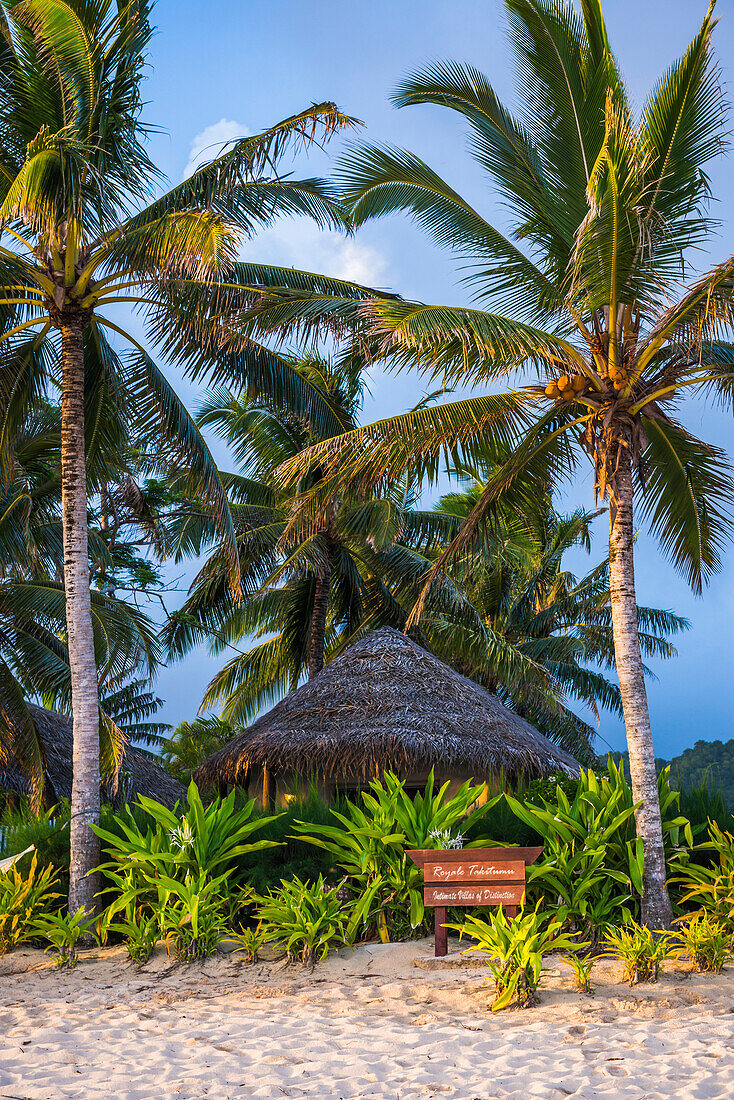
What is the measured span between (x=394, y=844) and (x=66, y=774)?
1081 cm

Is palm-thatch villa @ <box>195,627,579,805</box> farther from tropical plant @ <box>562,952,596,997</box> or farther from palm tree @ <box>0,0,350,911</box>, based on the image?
tropical plant @ <box>562,952,596,997</box>

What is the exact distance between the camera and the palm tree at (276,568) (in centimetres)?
1784

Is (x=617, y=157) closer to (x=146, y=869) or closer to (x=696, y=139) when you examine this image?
(x=696, y=139)

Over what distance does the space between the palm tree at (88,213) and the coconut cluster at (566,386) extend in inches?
116

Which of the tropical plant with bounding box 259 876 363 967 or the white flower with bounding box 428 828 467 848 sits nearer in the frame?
the tropical plant with bounding box 259 876 363 967

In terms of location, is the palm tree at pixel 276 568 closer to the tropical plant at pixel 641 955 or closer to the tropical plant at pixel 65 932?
the tropical plant at pixel 65 932

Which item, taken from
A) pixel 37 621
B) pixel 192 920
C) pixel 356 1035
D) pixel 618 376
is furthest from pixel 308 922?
pixel 37 621

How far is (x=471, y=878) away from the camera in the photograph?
675 cm

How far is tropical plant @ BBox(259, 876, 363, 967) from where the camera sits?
22.7 ft

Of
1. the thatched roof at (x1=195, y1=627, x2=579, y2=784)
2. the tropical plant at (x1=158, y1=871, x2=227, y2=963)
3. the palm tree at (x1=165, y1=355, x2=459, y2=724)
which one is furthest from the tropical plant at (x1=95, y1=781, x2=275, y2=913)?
the palm tree at (x1=165, y1=355, x2=459, y2=724)

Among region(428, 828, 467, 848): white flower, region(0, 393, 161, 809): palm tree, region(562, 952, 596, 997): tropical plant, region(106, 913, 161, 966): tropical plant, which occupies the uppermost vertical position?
region(0, 393, 161, 809): palm tree

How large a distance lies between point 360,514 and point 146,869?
9308 millimetres

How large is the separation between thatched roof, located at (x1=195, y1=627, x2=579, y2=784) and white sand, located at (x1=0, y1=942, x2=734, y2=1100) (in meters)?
5.15

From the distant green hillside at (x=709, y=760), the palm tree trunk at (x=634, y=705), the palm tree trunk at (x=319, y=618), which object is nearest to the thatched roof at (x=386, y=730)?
the palm tree trunk at (x=319, y=618)
